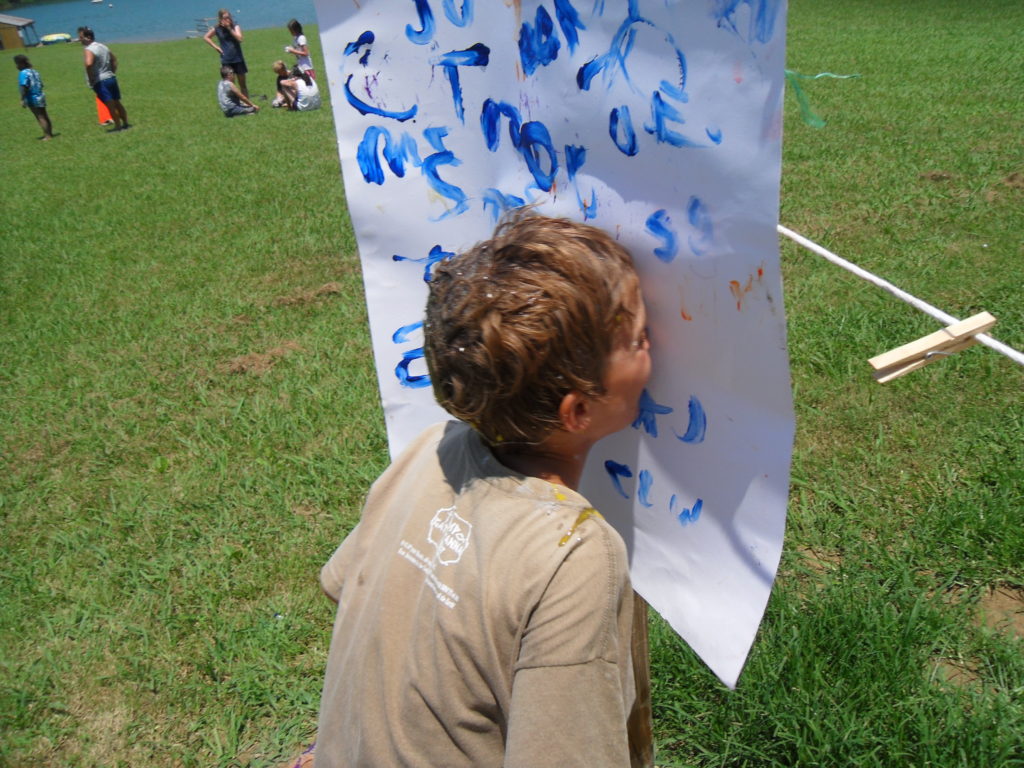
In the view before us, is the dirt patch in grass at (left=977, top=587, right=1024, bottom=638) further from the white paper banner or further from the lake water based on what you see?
the lake water

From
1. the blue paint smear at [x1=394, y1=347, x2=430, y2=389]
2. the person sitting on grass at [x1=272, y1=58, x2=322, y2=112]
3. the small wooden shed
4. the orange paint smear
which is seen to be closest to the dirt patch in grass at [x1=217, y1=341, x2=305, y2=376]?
the blue paint smear at [x1=394, y1=347, x2=430, y2=389]

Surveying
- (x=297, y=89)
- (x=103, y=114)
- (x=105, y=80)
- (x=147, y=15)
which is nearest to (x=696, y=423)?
(x=297, y=89)

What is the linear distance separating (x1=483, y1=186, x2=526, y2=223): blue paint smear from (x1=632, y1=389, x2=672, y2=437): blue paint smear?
387mm

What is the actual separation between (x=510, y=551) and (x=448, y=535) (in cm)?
12

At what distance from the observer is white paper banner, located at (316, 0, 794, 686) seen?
982 millimetres

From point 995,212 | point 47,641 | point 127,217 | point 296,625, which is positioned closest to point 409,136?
point 296,625

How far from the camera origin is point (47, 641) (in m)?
2.64

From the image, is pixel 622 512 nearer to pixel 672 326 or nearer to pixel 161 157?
pixel 672 326

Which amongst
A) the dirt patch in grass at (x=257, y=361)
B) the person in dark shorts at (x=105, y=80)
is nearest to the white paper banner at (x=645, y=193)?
the dirt patch in grass at (x=257, y=361)

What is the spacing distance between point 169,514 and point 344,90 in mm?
2197

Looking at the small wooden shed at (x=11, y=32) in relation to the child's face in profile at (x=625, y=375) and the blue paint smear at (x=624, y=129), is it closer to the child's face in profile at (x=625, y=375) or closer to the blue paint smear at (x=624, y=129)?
the blue paint smear at (x=624, y=129)

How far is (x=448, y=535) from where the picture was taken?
3.54ft

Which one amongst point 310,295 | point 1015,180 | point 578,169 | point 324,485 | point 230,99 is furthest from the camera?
point 230,99

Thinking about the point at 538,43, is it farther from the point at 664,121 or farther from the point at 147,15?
the point at 147,15
